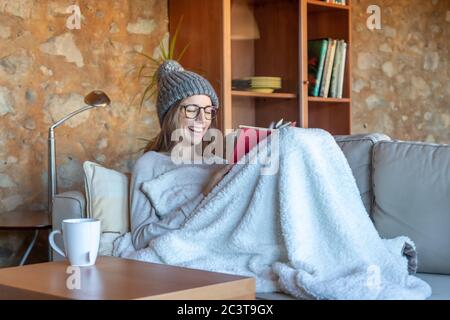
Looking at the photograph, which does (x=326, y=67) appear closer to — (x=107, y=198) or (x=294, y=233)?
(x=107, y=198)

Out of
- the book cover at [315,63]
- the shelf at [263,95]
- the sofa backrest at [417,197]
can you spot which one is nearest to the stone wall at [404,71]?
the book cover at [315,63]

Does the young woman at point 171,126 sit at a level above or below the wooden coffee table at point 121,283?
above

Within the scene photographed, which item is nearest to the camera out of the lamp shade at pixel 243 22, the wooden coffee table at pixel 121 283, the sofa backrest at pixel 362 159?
the wooden coffee table at pixel 121 283

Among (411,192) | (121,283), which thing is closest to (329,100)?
(411,192)

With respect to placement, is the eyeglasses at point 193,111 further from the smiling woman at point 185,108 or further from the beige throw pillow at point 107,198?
the beige throw pillow at point 107,198

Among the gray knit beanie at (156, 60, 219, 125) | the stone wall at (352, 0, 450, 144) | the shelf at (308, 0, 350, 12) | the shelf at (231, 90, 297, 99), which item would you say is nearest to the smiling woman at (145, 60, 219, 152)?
the gray knit beanie at (156, 60, 219, 125)

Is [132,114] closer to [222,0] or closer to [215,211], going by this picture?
[222,0]

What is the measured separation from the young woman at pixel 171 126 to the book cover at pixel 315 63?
1.28 metres

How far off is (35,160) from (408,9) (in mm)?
2706

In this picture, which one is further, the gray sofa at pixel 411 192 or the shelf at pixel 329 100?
the shelf at pixel 329 100

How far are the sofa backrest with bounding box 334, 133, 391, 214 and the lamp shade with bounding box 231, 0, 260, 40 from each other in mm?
1143

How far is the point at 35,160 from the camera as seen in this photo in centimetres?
285

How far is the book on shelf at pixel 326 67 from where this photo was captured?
357 cm
